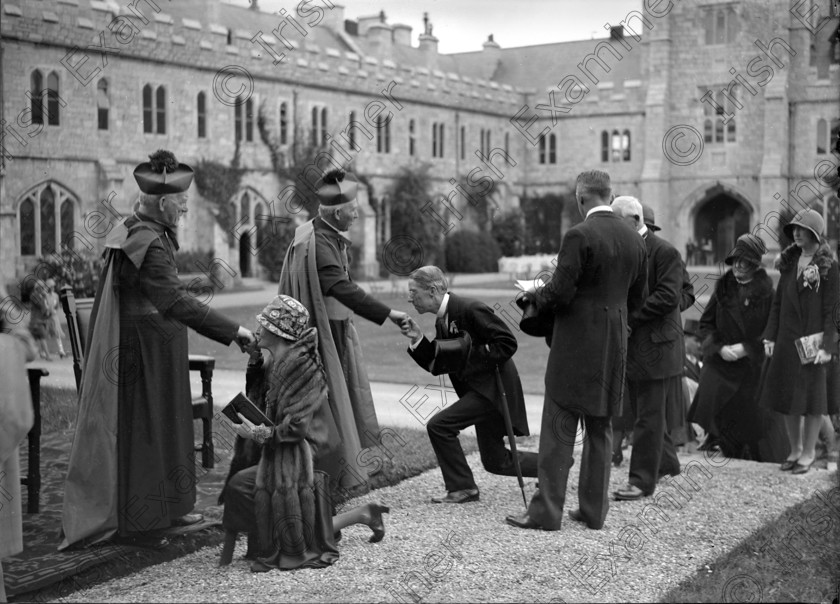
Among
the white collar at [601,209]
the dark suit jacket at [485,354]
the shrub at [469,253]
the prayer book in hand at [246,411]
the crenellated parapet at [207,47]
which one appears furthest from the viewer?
the shrub at [469,253]

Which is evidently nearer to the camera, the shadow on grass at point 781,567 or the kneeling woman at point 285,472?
the shadow on grass at point 781,567

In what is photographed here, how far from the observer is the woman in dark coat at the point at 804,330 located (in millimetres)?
6383

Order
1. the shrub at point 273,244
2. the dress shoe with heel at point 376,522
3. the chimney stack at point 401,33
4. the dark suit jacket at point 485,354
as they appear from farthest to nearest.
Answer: the chimney stack at point 401,33
the shrub at point 273,244
the dark suit jacket at point 485,354
the dress shoe with heel at point 376,522

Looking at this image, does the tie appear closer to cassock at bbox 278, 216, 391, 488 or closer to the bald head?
cassock at bbox 278, 216, 391, 488

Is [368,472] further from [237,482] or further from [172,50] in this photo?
[172,50]

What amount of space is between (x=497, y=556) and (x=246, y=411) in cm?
142

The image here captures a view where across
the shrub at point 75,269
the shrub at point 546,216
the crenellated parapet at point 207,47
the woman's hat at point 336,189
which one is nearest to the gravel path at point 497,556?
the woman's hat at point 336,189

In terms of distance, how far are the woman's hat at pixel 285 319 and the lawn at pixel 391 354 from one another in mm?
5219

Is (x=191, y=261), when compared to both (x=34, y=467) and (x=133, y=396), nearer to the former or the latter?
(x=34, y=467)

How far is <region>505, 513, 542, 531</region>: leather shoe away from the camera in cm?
522

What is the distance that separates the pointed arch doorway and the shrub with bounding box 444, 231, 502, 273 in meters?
8.60

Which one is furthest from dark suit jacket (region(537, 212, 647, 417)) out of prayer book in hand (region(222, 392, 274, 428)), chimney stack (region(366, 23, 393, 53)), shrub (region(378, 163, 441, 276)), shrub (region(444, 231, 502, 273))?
chimney stack (region(366, 23, 393, 53))

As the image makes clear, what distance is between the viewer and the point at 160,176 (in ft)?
15.8

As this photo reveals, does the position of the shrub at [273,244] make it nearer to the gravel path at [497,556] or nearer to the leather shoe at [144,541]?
the gravel path at [497,556]
